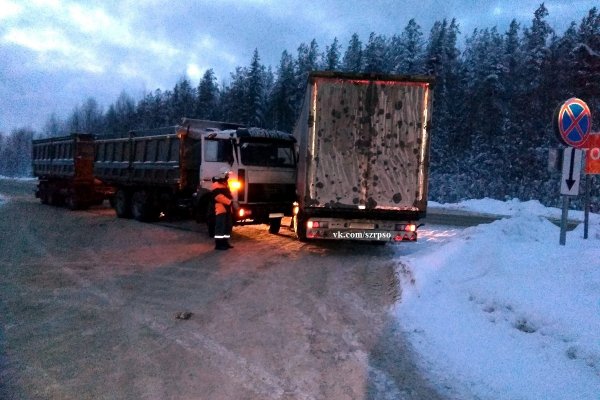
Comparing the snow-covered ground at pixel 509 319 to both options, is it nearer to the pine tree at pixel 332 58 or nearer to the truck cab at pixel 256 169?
the truck cab at pixel 256 169

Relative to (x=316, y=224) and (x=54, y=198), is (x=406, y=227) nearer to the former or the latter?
(x=316, y=224)

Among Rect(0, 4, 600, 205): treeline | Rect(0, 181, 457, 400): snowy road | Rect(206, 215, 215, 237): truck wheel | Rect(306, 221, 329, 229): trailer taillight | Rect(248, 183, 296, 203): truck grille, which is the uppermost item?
Rect(0, 4, 600, 205): treeline

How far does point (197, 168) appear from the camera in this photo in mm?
15039

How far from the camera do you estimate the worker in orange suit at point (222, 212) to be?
37.3 ft

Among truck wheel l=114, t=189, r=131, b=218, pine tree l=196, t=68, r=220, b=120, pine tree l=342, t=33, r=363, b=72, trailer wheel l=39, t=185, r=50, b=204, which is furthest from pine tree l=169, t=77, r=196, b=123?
truck wheel l=114, t=189, r=131, b=218

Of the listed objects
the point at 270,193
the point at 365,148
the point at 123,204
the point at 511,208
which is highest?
the point at 365,148

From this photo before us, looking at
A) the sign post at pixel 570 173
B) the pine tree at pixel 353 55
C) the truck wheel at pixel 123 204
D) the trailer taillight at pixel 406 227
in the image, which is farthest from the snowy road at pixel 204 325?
the pine tree at pixel 353 55

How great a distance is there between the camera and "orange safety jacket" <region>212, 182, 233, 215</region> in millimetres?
11422

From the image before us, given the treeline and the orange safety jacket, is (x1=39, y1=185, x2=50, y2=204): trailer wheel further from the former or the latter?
the treeline

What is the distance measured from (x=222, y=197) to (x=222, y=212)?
35cm

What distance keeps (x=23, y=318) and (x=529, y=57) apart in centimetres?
5305

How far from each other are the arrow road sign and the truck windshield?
6.55m

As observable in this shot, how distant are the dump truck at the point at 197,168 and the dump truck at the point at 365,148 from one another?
2.16 metres

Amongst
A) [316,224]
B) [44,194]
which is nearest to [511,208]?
[316,224]
